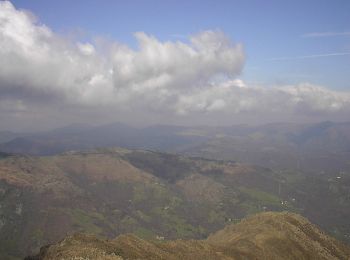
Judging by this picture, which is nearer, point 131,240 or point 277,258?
point 131,240

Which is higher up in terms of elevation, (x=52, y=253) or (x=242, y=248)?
(x=52, y=253)

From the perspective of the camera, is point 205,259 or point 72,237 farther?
point 205,259

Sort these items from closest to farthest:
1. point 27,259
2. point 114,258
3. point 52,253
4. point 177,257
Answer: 1. point 114,258
2. point 52,253
3. point 27,259
4. point 177,257

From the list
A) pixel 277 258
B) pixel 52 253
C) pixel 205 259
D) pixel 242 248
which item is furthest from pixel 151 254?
pixel 277 258

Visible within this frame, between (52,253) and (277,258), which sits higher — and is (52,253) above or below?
above

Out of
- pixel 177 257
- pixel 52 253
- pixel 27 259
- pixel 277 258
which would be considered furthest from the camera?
pixel 277 258

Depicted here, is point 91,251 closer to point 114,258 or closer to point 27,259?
point 114,258

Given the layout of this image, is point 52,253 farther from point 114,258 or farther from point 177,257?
point 177,257

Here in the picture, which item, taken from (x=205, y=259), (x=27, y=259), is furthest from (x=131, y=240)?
(x=27, y=259)

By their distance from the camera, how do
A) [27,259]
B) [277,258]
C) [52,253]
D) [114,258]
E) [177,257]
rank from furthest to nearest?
[277,258] < [177,257] < [27,259] < [52,253] < [114,258]

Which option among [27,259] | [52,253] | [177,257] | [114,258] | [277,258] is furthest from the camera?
[277,258]

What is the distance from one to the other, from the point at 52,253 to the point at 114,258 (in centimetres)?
2638

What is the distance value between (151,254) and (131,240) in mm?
18603

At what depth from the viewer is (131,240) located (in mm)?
176000
